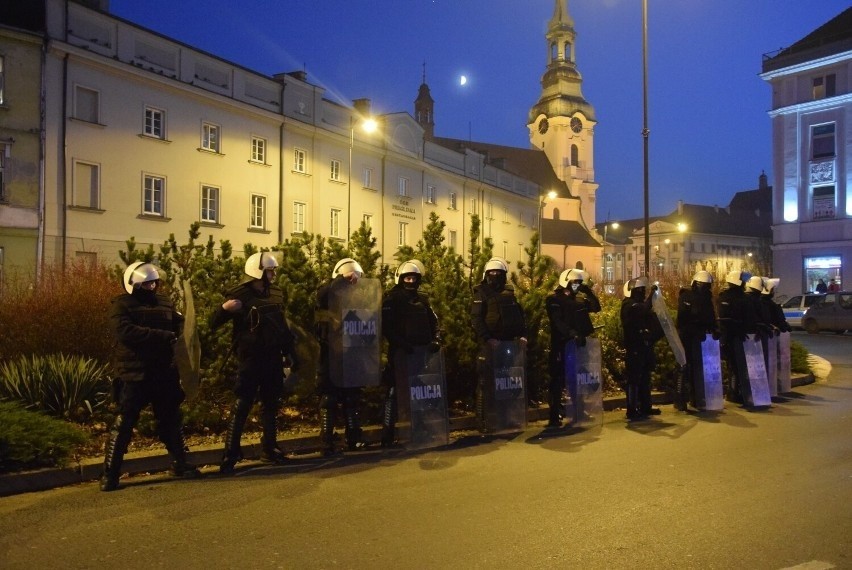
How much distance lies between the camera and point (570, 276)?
9.69m

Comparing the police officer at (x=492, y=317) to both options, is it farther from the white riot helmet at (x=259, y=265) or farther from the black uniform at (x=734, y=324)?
the black uniform at (x=734, y=324)

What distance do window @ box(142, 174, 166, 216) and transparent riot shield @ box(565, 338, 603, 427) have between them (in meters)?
25.2

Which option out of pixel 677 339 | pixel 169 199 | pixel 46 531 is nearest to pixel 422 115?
pixel 169 199

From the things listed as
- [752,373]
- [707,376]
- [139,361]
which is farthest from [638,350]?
[139,361]

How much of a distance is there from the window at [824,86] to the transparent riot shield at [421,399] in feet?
149

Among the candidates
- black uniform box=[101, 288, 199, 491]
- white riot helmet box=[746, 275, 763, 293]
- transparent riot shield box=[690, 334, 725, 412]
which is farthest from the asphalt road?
white riot helmet box=[746, 275, 763, 293]

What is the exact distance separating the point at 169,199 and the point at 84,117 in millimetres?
4677

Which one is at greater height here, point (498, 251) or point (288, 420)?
point (498, 251)

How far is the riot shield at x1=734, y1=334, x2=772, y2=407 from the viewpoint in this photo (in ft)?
37.7

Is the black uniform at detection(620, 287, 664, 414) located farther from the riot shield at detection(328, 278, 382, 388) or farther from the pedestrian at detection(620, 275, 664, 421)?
the riot shield at detection(328, 278, 382, 388)

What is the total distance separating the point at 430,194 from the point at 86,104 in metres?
25.2

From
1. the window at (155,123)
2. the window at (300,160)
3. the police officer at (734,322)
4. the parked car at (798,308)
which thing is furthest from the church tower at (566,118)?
the police officer at (734,322)

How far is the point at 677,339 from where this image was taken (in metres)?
10.4

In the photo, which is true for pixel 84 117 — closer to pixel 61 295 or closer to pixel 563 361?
pixel 61 295
